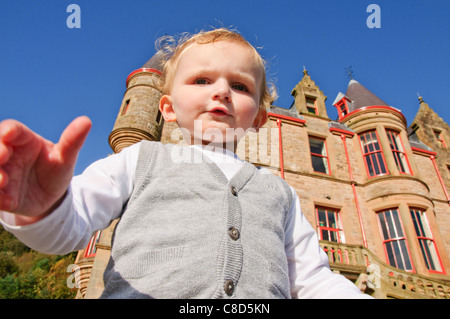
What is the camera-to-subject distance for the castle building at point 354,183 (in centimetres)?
880

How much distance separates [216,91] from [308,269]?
114 cm

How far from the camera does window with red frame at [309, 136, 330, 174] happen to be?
40.8 ft

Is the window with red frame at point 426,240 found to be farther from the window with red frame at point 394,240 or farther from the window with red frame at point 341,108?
the window with red frame at point 341,108

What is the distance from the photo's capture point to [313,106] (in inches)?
587

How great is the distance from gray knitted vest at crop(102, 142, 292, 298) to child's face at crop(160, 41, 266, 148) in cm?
23

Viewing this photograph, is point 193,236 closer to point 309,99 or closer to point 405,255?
point 405,255

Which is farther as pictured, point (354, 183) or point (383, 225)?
point (354, 183)

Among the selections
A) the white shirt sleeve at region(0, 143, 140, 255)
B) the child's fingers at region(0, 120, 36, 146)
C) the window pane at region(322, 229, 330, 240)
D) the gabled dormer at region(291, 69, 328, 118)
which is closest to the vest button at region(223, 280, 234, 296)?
the white shirt sleeve at region(0, 143, 140, 255)

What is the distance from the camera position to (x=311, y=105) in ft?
49.0

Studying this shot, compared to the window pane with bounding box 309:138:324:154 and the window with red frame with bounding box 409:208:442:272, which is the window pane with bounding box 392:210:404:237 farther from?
the window pane with bounding box 309:138:324:154

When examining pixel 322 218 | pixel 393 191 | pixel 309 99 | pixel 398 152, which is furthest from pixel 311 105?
pixel 322 218

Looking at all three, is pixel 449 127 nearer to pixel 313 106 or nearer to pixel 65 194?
pixel 313 106

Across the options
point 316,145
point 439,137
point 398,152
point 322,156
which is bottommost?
point 322,156

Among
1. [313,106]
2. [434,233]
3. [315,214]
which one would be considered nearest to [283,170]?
[315,214]
